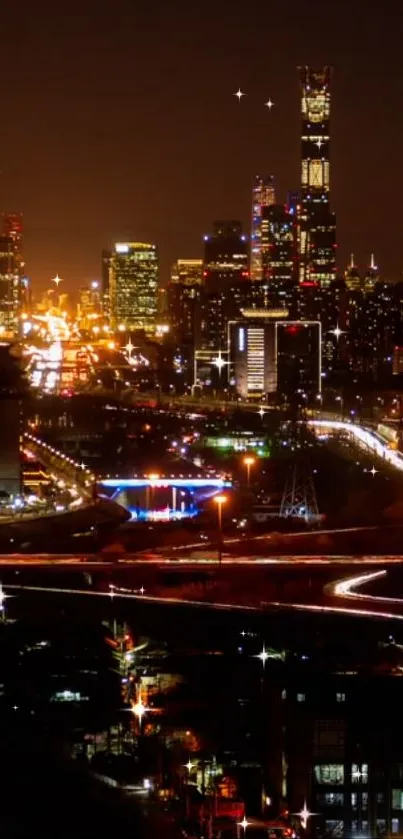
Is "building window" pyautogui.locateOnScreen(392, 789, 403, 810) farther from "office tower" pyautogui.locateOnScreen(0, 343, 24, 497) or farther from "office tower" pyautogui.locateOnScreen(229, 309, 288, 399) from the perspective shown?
"office tower" pyautogui.locateOnScreen(229, 309, 288, 399)

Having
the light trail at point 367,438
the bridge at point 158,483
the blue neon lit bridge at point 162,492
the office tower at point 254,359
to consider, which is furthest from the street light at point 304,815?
the office tower at point 254,359

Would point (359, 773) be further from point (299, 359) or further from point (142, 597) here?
point (299, 359)

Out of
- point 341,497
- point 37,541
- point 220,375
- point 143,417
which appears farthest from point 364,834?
point 220,375

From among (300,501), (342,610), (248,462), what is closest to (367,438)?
(248,462)

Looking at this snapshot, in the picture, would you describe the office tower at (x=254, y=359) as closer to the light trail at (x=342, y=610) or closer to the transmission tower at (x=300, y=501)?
the transmission tower at (x=300, y=501)

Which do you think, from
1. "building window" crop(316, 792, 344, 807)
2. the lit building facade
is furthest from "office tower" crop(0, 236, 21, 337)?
"building window" crop(316, 792, 344, 807)

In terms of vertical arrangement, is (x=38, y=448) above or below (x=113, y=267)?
below

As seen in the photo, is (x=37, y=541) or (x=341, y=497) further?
(x=341, y=497)

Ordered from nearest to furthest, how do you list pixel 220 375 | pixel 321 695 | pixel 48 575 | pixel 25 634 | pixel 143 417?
pixel 321 695
pixel 25 634
pixel 48 575
pixel 143 417
pixel 220 375

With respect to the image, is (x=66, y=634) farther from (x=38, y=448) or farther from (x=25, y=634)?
(x=38, y=448)
